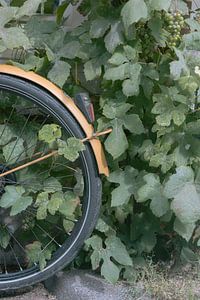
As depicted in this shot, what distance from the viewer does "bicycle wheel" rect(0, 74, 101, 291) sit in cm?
278

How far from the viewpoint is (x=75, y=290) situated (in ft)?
9.91

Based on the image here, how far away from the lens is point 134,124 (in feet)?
9.22

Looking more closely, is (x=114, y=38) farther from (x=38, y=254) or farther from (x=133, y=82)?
(x=38, y=254)

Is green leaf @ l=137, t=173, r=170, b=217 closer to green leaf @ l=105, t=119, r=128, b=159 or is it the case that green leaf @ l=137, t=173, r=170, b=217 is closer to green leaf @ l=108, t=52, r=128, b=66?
green leaf @ l=105, t=119, r=128, b=159

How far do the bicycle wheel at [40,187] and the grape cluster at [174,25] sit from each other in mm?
599

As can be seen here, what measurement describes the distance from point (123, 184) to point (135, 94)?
0.44m

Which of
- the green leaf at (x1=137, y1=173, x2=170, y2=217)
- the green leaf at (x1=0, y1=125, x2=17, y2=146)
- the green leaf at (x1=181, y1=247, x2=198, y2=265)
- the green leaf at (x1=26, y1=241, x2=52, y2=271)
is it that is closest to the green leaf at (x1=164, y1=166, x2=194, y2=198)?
the green leaf at (x1=137, y1=173, x2=170, y2=217)

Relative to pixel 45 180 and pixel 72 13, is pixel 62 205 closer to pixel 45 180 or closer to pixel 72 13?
pixel 45 180

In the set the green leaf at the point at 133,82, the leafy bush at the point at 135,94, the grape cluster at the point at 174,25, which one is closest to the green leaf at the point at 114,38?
the leafy bush at the point at 135,94

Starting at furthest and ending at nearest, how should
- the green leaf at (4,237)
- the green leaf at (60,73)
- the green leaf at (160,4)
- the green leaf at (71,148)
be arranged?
the green leaf at (4,237) → the green leaf at (60,73) → the green leaf at (71,148) → the green leaf at (160,4)

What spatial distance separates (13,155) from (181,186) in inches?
33.6

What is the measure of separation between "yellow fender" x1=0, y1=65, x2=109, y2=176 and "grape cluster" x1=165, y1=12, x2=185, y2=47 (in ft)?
1.79

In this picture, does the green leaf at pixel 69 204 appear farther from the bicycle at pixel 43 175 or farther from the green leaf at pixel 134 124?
the green leaf at pixel 134 124

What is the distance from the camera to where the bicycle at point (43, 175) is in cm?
277
